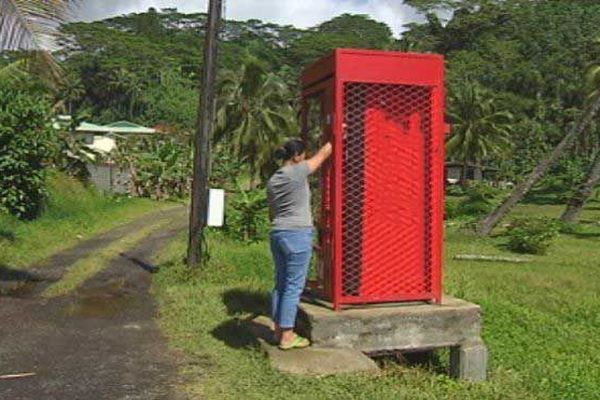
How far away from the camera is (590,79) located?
33906mm

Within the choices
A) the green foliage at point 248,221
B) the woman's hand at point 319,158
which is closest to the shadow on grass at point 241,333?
the woman's hand at point 319,158

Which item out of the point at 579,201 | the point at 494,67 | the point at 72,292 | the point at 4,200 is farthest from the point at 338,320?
the point at 494,67

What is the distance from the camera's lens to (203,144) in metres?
11.4

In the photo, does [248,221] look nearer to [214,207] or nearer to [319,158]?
[214,207]

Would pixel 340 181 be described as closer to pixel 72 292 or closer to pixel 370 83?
pixel 370 83

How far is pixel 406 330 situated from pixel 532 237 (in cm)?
1279

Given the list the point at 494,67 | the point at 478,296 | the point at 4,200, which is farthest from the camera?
the point at 494,67

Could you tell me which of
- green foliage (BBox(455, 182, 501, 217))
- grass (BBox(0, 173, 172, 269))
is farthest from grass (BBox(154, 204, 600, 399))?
green foliage (BBox(455, 182, 501, 217))

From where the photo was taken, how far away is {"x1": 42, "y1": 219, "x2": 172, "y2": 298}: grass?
34.0 ft

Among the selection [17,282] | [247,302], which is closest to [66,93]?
[17,282]

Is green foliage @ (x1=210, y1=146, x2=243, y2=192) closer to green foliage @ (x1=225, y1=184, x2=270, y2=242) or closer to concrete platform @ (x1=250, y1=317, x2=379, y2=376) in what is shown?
green foliage @ (x1=225, y1=184, x2=270, y2=242)

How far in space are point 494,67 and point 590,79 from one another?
102 ft

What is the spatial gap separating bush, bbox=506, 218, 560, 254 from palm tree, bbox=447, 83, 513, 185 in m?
32.1

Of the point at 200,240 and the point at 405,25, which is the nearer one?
the point at 200,240
